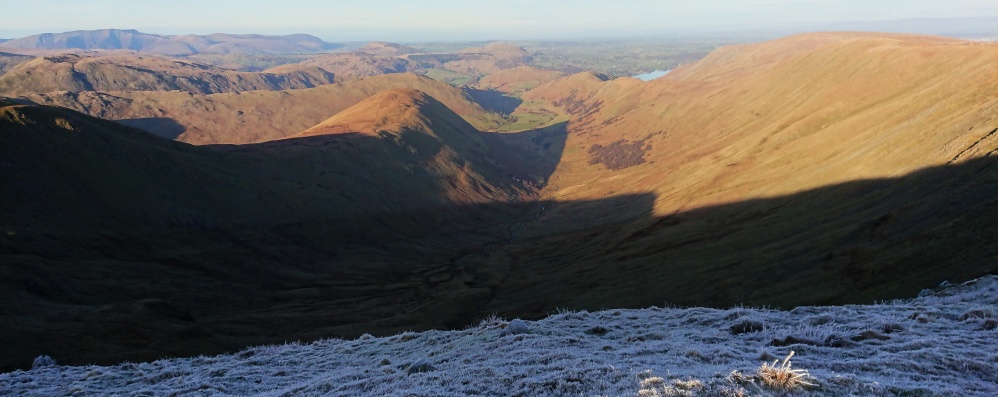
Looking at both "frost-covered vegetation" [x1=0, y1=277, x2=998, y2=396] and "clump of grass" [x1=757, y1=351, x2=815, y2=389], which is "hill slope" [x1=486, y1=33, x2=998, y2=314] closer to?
"frost-covered vegetation" [x1=0, y1=277, x2=998, y2=396]

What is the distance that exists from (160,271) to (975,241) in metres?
87.5

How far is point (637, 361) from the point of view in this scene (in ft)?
59.8

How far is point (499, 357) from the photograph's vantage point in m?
20.6

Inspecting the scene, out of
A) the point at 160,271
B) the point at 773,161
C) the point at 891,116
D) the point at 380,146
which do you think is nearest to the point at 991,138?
the point at 891,116

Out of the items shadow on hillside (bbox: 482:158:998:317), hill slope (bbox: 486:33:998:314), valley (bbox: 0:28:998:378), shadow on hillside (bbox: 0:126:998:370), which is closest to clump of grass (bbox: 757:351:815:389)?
shadow on hillside (bbox: 482:158:998:317)

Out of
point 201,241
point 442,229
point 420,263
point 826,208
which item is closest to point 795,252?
point 826,208

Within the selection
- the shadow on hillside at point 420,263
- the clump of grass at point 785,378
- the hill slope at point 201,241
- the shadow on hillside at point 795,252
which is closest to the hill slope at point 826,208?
the shadow on hillside at point 795,252

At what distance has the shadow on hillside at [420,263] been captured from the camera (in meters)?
45.2

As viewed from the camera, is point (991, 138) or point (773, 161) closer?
point (991, 138)

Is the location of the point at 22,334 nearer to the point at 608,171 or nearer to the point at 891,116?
the point at 891,116

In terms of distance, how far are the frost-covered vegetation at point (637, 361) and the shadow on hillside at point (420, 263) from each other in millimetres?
18071

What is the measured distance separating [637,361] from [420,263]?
88.4 m

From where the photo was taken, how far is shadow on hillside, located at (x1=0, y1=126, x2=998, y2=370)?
45250 millimetres

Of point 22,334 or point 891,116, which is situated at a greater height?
point 891,116
